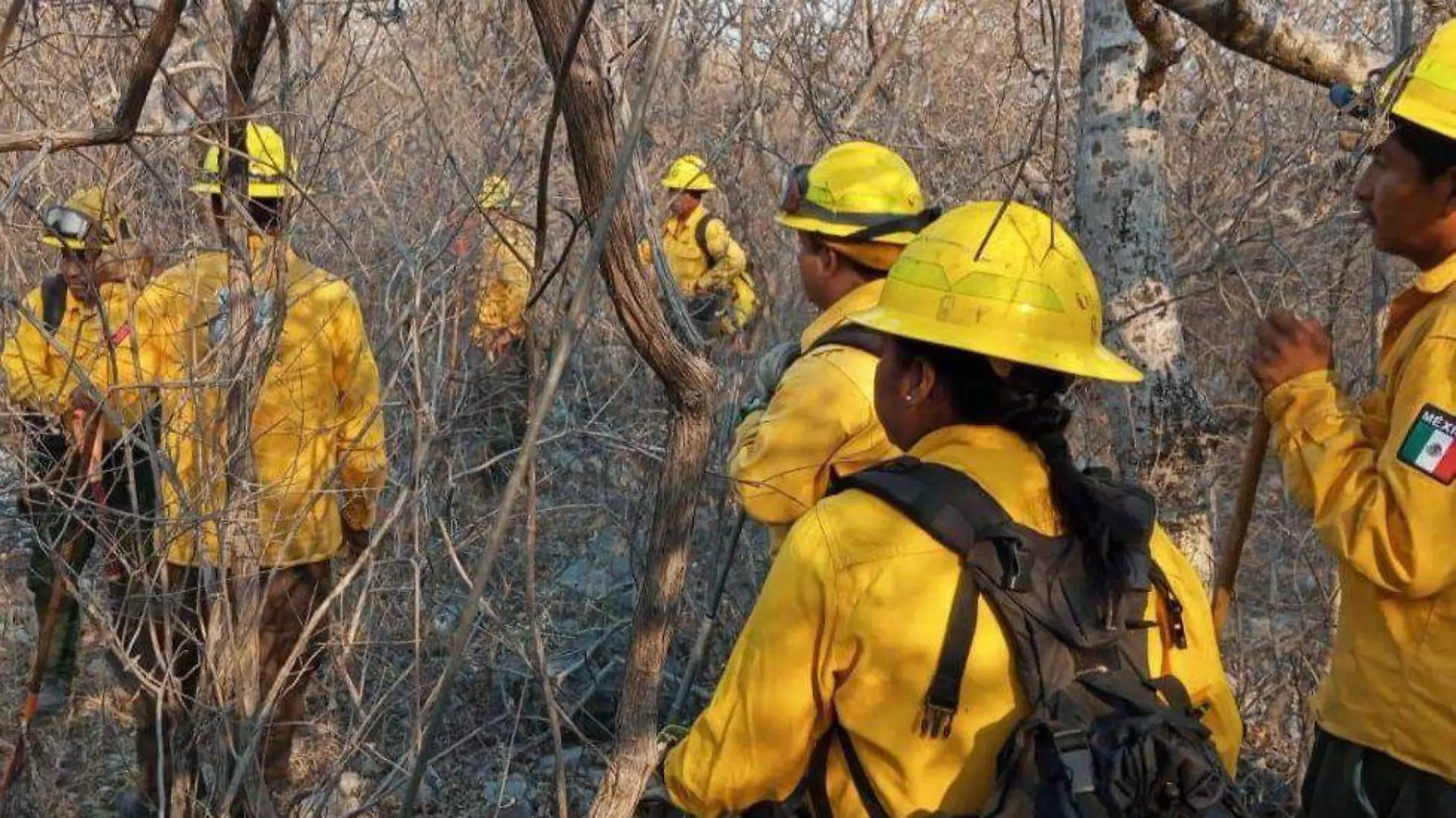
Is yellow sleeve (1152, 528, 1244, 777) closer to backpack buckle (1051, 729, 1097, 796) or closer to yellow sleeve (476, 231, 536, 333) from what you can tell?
backpack buckle (1051, 729, 1097, 796)

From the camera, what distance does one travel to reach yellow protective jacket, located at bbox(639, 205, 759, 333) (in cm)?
828

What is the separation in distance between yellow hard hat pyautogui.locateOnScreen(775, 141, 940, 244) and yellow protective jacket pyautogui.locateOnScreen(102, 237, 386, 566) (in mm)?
1152

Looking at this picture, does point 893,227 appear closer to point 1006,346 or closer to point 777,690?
point 1006,346

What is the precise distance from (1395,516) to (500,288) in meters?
4.25

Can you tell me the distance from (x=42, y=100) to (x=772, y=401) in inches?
110

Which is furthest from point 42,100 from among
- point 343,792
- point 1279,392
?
point 1279,392

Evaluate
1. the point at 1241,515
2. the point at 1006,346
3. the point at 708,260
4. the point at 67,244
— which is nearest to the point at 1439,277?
the point at 1241,515

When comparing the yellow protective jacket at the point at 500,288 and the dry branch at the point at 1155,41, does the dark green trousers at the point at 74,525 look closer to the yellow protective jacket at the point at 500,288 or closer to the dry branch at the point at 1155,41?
the yellow protective jacket at the point at 500,288

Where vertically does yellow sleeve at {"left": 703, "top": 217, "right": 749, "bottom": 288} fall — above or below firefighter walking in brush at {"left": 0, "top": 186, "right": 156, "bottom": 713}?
above

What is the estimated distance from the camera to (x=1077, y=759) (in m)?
1.65

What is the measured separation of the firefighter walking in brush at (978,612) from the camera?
5.56ft

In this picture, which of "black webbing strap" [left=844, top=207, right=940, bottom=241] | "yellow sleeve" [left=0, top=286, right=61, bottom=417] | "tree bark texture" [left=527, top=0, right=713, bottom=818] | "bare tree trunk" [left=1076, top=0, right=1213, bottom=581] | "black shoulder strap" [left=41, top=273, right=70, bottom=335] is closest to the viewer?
"tree bark texture" [left=527, top=0, right=713, bottom=818]

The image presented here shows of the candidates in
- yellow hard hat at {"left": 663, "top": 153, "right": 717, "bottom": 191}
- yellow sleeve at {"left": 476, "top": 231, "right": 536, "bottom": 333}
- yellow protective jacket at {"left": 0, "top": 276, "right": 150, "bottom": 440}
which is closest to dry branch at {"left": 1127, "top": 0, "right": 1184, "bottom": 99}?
yellow sleeve at {"left": 476, "top": 231, "right": 536, "bottom": 333}

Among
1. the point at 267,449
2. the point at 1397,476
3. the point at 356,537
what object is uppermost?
the point at 1397,476
